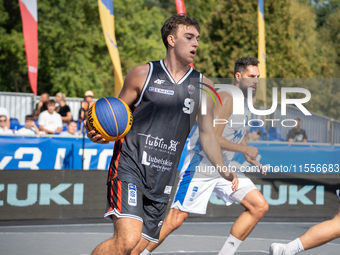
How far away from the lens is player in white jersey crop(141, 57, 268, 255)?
217 inches

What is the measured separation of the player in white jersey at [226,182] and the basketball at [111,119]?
1711 mm

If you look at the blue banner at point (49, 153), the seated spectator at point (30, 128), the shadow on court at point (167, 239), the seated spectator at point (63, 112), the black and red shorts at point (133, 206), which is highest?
the black and red shorts at point (133, 206)

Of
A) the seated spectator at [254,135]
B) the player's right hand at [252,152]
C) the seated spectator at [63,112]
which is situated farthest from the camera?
the seated spectator at [63,112]

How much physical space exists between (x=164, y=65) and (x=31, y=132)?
781cm

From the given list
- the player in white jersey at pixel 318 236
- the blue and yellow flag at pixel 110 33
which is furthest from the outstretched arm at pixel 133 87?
the blue and yellow flag at pixel 110 33

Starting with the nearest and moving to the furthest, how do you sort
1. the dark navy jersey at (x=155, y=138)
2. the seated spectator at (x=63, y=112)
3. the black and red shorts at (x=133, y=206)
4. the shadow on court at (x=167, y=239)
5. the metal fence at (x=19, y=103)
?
the black and red shorts at (x=133, y=206)
the dark navy jersey at (x=155, y=138)
the shadow on court at (x=167, y=239)
the seated spectator at (x=63, y=112)
the metal fence at (x=19, y=103)

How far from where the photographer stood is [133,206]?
13.0 feet

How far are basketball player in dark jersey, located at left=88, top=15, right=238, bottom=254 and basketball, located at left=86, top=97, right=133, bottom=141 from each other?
8cm

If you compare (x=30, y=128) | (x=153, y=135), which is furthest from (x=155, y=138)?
(x=30, y=128)

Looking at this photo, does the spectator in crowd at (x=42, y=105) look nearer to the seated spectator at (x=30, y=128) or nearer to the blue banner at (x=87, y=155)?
the seated spectator at (x=30, y=128)

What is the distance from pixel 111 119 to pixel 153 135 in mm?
371

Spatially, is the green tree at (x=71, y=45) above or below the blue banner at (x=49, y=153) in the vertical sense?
above

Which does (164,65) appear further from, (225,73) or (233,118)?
(225,73)

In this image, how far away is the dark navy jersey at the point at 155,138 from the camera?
409 cm
